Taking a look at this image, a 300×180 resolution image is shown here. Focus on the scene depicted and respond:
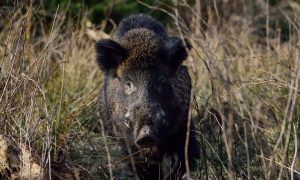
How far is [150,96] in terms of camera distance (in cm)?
527

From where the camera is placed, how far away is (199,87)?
8188mm

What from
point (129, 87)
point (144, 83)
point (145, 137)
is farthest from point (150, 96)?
point (145, 137)

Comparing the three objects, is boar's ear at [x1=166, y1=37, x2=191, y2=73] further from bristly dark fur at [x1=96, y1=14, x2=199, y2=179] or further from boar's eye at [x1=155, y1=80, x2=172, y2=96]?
boar's eye at [x1=155, y1=80, x2=172, y2=96]

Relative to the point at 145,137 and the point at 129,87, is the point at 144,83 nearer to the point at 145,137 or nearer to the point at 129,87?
the point at 129,87

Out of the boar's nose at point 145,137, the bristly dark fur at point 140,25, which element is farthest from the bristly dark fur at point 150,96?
the bristly dark fur at point 140,25

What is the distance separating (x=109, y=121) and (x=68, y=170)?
4.08ft

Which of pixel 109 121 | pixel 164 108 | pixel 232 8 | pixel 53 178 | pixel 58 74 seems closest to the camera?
pixel 53 178

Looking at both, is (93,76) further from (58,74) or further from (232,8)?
(232,8)

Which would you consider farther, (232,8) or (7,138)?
(232,8)

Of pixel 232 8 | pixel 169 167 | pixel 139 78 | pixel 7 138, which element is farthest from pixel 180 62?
pixel 232 8

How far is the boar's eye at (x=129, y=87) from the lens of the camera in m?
5.45

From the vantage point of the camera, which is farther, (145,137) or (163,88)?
(163,88)

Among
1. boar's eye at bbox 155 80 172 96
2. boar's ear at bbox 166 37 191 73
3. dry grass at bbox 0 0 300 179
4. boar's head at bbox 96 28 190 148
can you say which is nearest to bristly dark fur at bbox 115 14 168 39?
dry grass at bbox 0 0 300 179

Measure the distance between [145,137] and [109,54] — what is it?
115 centimetres
